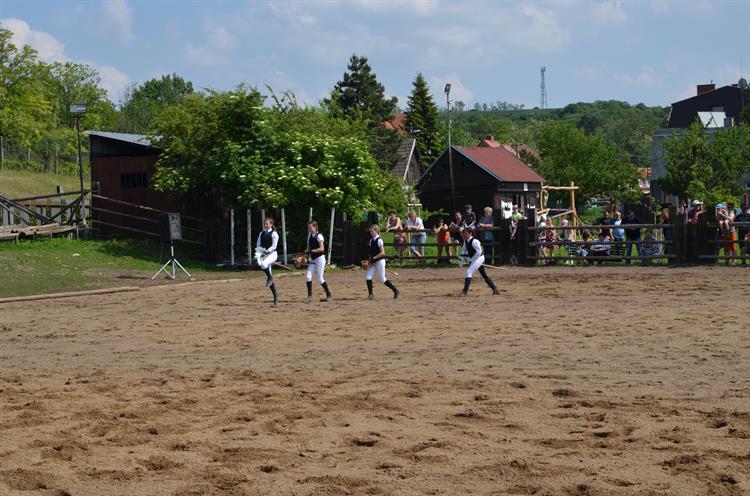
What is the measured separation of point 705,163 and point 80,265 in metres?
45.6

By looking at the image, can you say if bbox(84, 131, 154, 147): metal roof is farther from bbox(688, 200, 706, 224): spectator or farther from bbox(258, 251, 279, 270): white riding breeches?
bbox(688, 200, 706, 224): spectator

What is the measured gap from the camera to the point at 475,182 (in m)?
73.9

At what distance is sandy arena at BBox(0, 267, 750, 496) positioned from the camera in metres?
7.68

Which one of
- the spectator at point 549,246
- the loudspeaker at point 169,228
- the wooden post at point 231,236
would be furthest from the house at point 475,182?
the loudspeaker at point 169,228

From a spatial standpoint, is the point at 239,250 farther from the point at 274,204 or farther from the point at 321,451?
the point at 321,451

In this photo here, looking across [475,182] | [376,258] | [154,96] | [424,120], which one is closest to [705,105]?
[424,120]

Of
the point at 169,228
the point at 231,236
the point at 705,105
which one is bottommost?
the point at 231,236

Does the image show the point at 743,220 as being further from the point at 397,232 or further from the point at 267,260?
the point at 267,260

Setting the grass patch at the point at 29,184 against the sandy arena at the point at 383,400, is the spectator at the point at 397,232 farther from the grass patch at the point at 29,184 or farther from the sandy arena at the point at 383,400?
the grass patch at the point at 29,184

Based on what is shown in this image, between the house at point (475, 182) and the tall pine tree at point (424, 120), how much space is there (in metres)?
16.1

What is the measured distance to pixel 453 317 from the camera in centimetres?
1817

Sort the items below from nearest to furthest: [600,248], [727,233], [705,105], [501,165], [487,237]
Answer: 1. [727,233]
2. [600,248]
3. [487,237]
4. [501,165]
5. [705,105]

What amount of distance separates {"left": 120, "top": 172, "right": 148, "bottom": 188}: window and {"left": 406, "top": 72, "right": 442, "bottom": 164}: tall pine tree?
55516mm

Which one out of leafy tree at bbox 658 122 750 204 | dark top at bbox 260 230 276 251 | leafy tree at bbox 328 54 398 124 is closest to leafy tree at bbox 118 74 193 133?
leafy tree at bbox 328 54 398 124
